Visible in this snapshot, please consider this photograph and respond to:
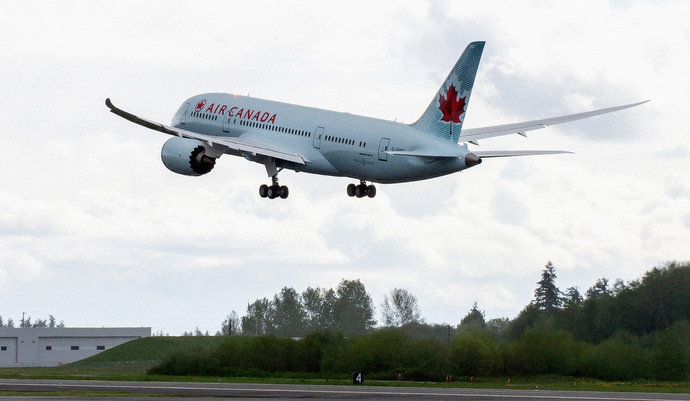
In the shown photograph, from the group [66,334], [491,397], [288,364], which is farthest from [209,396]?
[66,334]

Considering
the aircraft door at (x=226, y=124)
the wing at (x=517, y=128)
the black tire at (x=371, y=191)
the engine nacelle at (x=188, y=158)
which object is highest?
the aircraft door at (x=226, y=124)

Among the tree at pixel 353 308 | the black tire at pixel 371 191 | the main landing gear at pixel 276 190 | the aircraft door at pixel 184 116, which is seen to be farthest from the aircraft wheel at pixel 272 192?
the tree at pixel 353 308

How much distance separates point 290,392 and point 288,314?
123 feet

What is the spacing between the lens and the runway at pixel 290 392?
5534 cm

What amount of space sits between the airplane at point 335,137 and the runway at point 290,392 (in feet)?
37.3

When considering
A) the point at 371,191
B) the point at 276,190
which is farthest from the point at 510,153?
the point at 276,190

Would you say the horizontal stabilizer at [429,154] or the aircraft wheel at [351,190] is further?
the aircraft wheel at [351,190]

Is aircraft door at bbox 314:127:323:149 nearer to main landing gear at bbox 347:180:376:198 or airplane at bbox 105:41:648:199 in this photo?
airplane at bbox 105:41:648:199

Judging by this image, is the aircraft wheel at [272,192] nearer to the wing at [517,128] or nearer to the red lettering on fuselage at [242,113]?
the red lettering on fuselage at [242,113]

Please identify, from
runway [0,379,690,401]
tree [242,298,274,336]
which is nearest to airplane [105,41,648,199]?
runway [0,379,690,401]

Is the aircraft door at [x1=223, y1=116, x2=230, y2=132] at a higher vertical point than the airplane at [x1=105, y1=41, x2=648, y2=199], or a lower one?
higher

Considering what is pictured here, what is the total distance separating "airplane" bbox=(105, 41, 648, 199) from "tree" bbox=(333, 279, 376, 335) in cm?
2155

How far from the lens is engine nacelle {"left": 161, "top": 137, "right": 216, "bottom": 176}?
2630 inches

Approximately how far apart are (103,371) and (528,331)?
1472 inches
